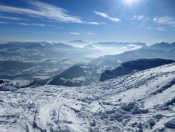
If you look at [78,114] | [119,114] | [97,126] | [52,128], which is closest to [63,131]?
[52,128]

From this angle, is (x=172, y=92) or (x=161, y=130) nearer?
(x=161, y=130)

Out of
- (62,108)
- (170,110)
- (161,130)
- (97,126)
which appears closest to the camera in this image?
(161,130)

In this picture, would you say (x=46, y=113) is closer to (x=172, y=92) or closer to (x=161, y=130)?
(x=161, y=130)

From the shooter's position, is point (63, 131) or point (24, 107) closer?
point (63, 131)

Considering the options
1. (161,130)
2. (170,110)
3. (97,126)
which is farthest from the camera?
(170,110)

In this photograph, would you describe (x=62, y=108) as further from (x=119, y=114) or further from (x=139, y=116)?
(x=139, y=116)

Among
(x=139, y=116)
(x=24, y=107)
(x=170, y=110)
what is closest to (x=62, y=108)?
(x=24, y=107)

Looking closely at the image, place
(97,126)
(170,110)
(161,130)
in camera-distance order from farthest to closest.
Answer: (170,110)
(97,126)
(161,130)

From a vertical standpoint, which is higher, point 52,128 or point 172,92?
point 172,92

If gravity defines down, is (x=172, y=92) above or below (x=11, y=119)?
above
